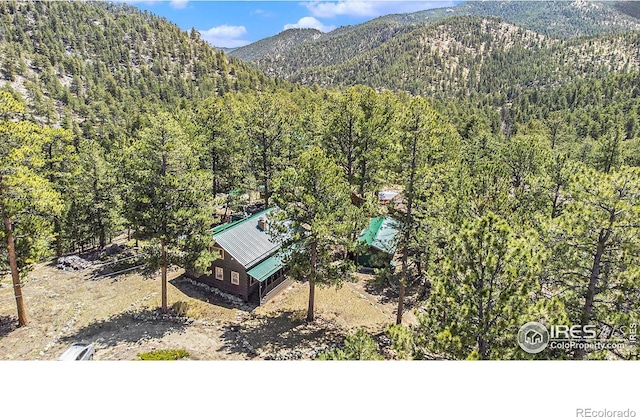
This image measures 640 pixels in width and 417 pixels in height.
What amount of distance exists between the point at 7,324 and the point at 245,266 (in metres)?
11.6

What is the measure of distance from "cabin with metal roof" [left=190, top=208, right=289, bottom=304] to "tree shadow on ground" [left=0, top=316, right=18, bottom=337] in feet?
30.8

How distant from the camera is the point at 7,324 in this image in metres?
17.7

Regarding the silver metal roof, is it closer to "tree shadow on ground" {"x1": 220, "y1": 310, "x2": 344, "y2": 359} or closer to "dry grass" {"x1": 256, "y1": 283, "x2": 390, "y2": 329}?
"dry grass" {"x1": 256, "y1": 283, "x2": 390, "y2": 329}

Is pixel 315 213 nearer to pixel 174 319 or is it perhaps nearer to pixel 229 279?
pixel 229 279

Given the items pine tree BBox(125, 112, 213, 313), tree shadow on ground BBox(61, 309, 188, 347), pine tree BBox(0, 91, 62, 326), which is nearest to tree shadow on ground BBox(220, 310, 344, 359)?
tree shadow on ground BBox(61, 309, 188, 347)

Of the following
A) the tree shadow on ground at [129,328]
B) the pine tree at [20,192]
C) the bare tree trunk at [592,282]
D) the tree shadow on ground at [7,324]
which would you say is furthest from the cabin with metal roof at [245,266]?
the bare tree trunk at [592,282]

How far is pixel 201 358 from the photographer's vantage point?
15797mm

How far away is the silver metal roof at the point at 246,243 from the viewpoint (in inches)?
877

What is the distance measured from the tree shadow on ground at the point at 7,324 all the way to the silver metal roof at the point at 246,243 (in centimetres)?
1030

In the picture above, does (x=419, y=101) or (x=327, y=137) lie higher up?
(x=419, y=101)

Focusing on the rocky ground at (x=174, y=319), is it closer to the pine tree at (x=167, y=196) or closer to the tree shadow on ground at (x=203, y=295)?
the tree shadow on ground at (x=203, y=295)
